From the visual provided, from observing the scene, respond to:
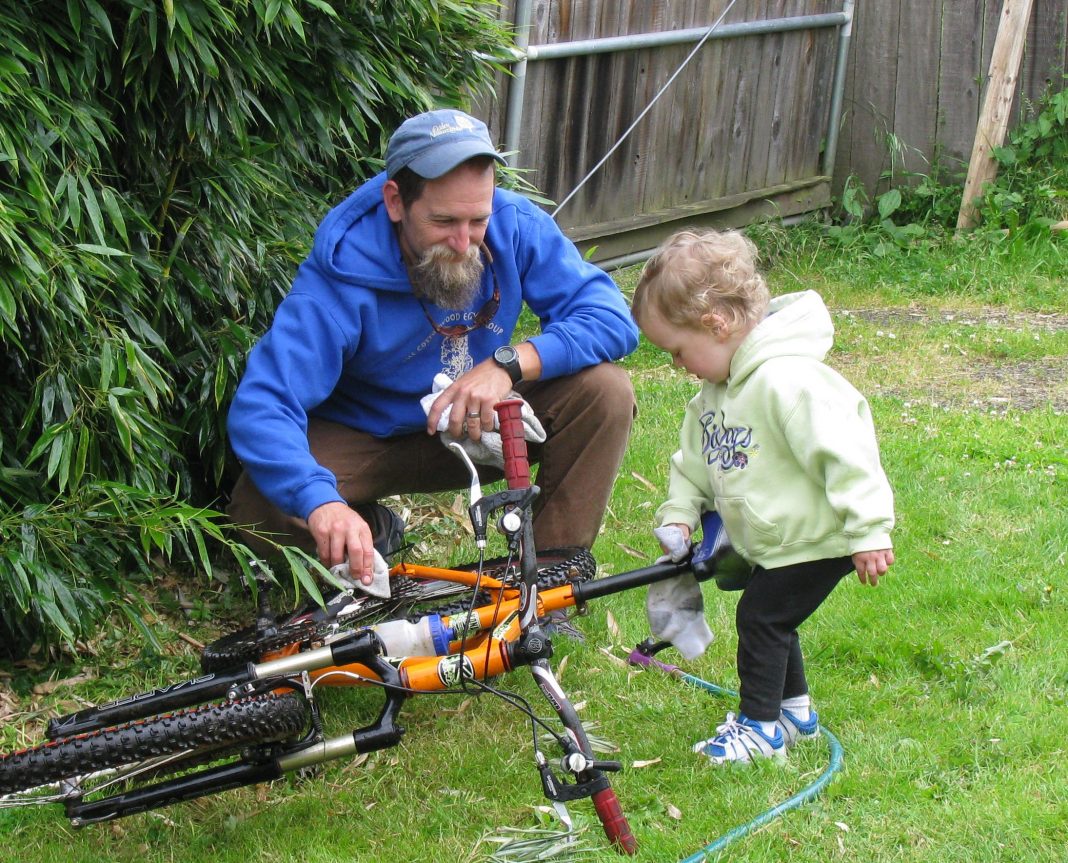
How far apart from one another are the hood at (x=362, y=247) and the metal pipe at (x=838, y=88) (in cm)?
589

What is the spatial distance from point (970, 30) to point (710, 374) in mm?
6224

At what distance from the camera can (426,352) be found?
3590mm

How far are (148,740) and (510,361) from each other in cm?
142

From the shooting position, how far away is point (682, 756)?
306 centimetres

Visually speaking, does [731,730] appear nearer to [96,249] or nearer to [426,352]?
[426,352]

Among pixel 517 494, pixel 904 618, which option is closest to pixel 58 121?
pixel 517 494

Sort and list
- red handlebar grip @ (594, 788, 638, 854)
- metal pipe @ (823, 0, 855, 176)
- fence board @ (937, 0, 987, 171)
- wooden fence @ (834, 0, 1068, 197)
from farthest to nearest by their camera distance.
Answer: metal pipe @ (823, 0, 855, 176)
fence board @ (937, 0, 987, 171)
wooden fence @ (834, 0, 1068, 197)
red handlebar grip @ (594, 788, 638, 854)

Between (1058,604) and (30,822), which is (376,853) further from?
(1058,604)

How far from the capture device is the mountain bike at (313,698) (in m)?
2.51

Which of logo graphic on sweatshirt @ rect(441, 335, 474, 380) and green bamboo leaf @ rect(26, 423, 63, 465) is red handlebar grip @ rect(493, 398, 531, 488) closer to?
logo graphic on sweatshirt @ rect(441, 335, 474, 380)

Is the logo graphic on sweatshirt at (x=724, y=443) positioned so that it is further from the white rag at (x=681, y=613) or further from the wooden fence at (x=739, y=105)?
the wooden fence at (x=739, y=105)

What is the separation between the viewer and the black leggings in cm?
286

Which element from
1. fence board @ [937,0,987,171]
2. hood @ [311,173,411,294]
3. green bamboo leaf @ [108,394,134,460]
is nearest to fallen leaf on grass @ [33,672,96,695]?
green bamboo leaf @ [108,394,134,460]

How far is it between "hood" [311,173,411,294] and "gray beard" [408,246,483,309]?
0.06 meters
